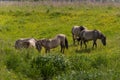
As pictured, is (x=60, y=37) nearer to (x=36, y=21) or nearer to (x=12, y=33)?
(x=12, y=33)

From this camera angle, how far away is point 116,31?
30062mm

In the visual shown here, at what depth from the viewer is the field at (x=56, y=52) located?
564 inches

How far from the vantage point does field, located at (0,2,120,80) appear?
14.3 m

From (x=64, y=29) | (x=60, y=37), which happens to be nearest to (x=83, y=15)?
(x=64, y=29)

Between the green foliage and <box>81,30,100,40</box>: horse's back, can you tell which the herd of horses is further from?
the green foliage

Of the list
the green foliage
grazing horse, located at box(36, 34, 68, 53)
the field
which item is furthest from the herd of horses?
the green foliage

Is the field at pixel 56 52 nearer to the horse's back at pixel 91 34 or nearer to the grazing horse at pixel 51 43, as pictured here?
the grazing horse at pixel 51 43

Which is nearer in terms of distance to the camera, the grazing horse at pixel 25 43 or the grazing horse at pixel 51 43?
the grazing horse at pixel 25 43

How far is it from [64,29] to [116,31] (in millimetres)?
4830

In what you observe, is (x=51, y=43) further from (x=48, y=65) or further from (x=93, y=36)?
(x=48, y=65)

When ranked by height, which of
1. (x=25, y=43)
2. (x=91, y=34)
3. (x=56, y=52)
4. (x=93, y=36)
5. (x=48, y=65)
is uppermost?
(x=48, y=65)

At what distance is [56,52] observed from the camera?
21000mm

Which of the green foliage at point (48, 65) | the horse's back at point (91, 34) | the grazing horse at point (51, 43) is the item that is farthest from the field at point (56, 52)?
the horse's back at point (91, 34)

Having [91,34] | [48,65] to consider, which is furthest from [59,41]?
[48,65]
